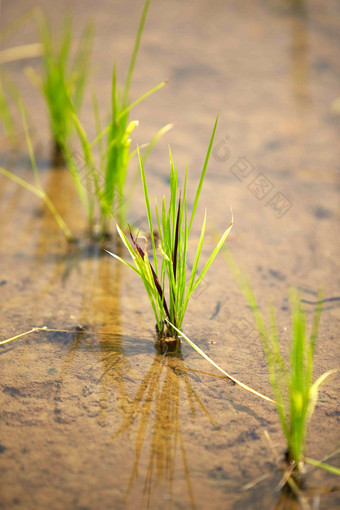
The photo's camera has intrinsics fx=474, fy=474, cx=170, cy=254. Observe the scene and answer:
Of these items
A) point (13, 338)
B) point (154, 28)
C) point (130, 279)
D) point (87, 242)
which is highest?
point (154, 28)

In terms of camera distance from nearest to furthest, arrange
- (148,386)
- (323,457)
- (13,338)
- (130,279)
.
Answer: (323,457) → (148,386) → (13,338) → (130,279)

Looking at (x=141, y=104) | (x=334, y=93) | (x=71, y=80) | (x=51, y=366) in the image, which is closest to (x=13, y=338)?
(x=51, y=366)

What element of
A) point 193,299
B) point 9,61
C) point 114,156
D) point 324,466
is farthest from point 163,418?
point 9,61

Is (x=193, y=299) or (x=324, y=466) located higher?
(x=193, y=299)

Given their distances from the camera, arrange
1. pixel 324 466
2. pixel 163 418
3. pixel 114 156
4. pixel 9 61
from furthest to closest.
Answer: pixel 9 61 < pixel 114 156 < pixel 163 418 < pixel 324 466

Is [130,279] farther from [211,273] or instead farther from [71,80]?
[71,80]

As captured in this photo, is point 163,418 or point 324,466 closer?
point 324,466

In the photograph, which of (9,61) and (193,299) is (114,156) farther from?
(9,61)

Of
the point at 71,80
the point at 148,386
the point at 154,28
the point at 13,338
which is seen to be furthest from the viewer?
the point at 154,28

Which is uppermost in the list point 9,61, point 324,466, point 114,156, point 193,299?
point 9,61
